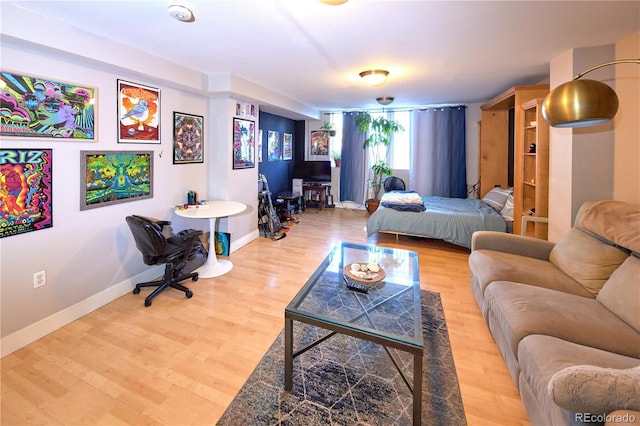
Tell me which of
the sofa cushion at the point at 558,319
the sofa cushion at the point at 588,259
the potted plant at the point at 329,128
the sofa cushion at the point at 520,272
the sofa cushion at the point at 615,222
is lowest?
the sofa cushion at the point at 558,319

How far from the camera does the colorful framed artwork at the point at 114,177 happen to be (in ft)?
8.40

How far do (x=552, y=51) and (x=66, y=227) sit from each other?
460 cm

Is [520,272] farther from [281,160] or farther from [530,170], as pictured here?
[281,160]

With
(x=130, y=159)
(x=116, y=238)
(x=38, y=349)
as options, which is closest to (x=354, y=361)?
(x=38, y=349)

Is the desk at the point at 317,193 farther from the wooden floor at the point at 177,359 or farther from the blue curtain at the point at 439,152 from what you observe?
the wooden floor at the point at 177,359

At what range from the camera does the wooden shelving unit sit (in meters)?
3.28

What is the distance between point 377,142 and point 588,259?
16.3ft

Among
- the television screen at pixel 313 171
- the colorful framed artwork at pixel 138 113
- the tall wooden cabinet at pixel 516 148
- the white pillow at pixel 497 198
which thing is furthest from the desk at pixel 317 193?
the colorful framed artwork at pixel 138 113

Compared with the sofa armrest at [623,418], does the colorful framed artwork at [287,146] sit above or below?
above

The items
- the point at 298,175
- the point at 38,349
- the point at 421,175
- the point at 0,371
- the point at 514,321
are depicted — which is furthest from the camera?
the point at 298,175

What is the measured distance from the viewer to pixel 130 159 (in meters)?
2.95

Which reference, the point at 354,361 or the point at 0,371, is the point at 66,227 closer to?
the point at 0,371

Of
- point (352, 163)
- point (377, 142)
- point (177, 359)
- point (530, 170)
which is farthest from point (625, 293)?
point (352, 163)

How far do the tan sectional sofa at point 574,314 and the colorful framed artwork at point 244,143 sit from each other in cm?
318
